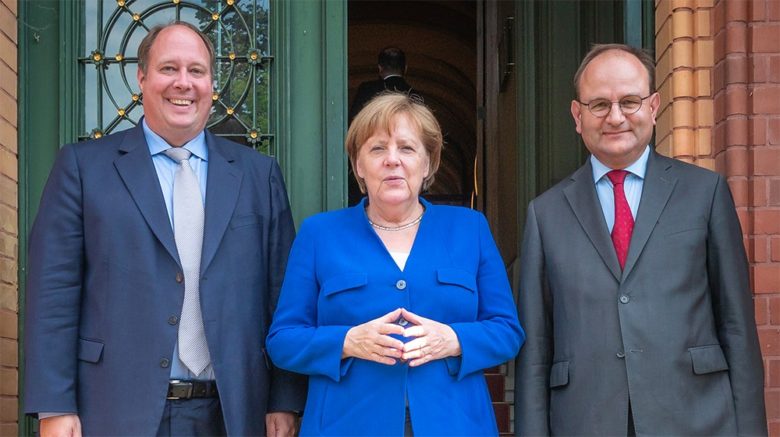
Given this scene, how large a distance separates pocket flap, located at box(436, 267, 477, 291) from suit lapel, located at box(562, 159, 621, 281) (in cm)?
43

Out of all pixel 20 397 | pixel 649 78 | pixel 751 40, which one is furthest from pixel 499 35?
pixel 20 397

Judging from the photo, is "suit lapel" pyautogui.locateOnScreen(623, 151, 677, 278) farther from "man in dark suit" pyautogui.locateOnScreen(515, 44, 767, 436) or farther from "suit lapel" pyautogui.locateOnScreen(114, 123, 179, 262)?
"suit lapel" pyautogui.locateOnScreen(114, 123, 179, 262)

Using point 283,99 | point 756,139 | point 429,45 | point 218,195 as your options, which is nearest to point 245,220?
point 218,195

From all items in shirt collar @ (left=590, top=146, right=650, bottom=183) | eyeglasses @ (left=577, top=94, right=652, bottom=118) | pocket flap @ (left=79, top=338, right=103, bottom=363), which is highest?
eyeglasses @ (left=577, top=94, right=652, bottom=118)

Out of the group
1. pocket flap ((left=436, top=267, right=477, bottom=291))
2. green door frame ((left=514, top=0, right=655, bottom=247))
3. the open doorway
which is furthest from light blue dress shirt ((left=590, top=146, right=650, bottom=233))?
→ the open doorway

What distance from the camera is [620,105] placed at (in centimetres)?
350

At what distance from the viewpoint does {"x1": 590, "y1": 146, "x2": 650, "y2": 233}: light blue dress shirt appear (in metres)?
3.58

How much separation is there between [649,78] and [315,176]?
1412 mm

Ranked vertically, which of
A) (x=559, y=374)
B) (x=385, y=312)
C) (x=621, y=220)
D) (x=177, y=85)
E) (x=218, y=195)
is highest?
(x=177, y=85)

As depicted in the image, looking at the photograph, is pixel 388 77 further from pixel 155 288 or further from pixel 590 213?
pixel 155 288

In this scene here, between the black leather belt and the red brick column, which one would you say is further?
the red brick column

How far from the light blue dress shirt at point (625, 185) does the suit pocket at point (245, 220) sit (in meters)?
1.16

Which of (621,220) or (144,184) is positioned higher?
(144,184)

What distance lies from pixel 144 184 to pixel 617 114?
157 centimetres
